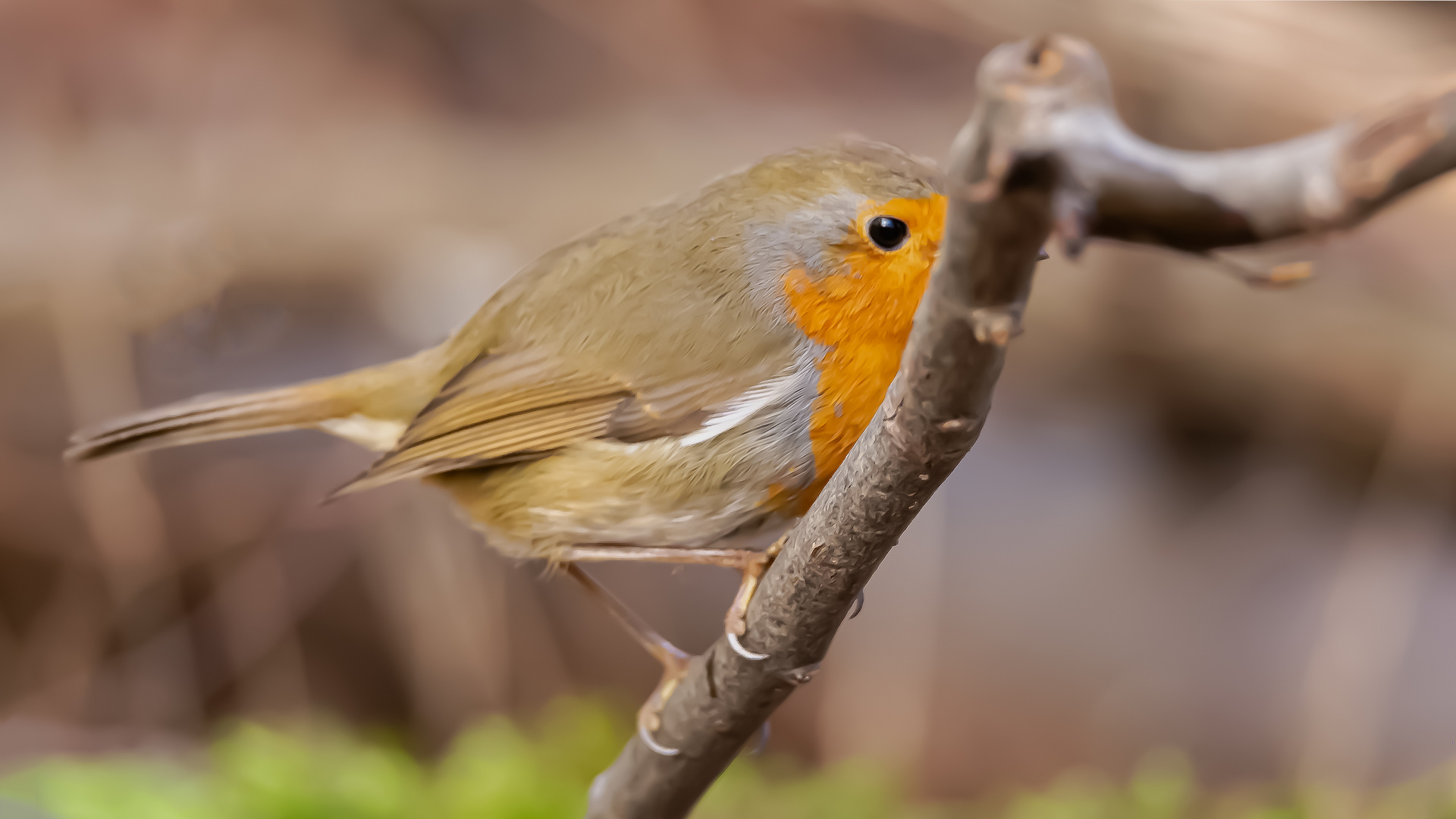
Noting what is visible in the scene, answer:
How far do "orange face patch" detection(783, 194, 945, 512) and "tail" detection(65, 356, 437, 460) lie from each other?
95cm

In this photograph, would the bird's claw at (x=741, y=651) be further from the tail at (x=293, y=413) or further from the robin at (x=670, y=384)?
the tail at (x=293, y=413)

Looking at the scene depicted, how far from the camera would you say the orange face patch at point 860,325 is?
146 centimetres

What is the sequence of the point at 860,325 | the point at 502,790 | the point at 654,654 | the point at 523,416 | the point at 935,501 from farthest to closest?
the point at 935,501
the point at 502,790
the point at 654,654
the point at 523,416
the point at 860,325

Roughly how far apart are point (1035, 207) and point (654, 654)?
156 centimetres

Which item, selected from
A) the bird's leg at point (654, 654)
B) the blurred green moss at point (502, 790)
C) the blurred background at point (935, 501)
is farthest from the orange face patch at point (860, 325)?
the blurred background at point (935, 501)

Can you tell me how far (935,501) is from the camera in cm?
390

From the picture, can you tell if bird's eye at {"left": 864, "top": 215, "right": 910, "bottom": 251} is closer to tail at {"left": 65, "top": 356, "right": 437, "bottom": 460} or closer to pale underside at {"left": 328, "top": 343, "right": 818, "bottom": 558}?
pale underside at {"left": 328, "top": 343, "right": 818, "bottom": 558}

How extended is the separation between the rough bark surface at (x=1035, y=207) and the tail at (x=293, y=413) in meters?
1.24

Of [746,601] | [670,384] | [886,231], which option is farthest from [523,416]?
[886,231]

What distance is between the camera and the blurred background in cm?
359

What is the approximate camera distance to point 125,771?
2.80 meters

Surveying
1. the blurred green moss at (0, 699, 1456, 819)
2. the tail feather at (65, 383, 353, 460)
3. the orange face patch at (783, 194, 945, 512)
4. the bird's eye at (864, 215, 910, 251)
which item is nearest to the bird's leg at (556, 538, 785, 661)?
the orange face patch at (783, 194, 945, 512)

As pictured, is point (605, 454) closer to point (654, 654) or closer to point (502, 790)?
point (654, 654)

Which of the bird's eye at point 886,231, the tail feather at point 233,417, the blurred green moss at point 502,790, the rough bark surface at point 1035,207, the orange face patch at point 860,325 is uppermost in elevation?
the rough bark surface at point 1035,207
